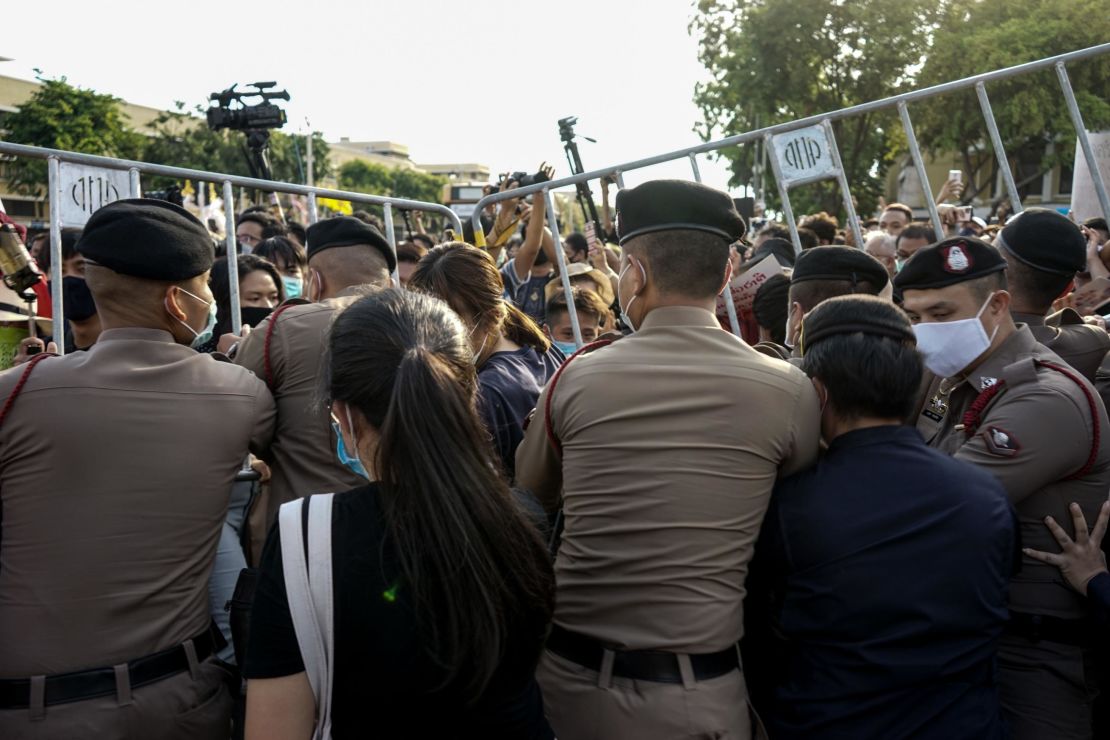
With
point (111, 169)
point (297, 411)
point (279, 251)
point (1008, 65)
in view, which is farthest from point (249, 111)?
point (1008, 65)

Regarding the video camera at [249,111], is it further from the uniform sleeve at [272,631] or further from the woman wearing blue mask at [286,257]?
the uniform sleeve at [272,631]

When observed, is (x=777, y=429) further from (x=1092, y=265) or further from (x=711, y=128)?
(x=711, y=128)

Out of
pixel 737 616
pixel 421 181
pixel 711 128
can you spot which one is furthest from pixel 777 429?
pixel 421 181

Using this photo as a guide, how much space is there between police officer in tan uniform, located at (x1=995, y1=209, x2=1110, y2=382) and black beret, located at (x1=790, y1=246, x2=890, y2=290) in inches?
16.6

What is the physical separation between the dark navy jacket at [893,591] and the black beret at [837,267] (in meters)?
1.05

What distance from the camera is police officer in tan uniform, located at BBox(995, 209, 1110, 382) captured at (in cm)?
296

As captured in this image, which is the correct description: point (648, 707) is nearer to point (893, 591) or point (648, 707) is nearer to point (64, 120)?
point (893, 591)

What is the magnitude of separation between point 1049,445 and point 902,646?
2.34 feet

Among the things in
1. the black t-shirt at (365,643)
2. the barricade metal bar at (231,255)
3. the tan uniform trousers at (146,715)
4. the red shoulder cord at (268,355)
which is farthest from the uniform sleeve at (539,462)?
the barricade metal bar at (231,255)

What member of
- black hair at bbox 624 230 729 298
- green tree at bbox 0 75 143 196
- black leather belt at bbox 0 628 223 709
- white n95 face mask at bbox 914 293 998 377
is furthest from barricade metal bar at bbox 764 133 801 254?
green tree at bbox 0 75 143 196

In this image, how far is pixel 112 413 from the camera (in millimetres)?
2271

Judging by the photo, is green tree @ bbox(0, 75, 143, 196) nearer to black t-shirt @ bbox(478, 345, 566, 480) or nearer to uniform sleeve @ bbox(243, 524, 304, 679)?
black t-shirt @ bbox(478, 345, 566, 480)

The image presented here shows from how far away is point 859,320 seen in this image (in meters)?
2.26

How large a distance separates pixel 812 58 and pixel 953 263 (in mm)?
24770
